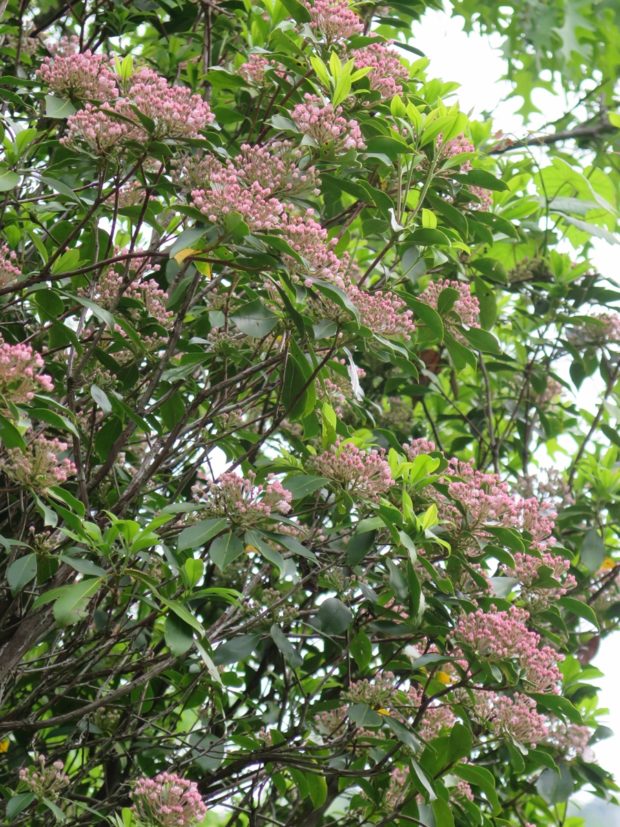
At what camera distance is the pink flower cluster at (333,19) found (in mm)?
2189

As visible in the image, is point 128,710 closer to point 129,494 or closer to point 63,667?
point 63,667

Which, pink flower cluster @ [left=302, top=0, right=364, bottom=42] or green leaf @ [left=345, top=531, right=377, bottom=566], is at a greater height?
pink flower cluster @ [left=302, top=0, right=364, bottom=42]

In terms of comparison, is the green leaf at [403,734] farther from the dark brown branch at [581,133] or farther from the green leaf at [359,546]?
the dark brown branch at [581,133]

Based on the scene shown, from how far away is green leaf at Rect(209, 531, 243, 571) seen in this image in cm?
193

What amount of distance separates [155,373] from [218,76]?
2.31ft

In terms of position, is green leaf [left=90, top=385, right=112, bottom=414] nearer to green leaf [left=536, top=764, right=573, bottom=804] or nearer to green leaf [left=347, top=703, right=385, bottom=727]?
green leaf [left=347, top=703, right=385, bottom=727]

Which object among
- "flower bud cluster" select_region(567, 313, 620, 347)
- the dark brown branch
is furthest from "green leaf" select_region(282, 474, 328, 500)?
the dark brown branch

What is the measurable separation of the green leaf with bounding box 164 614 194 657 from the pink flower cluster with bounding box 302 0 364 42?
1233 millimetres

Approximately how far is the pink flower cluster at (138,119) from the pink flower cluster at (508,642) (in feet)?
3.56

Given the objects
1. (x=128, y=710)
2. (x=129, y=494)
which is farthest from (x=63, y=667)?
(x=129, y=494)

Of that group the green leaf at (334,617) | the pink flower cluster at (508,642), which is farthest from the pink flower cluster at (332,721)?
the pink flower cluster at (508,642)

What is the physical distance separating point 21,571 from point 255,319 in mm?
624

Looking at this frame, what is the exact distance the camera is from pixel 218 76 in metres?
2.38

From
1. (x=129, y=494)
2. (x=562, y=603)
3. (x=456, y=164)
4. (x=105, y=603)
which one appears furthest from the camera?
(x=105, y=603)
